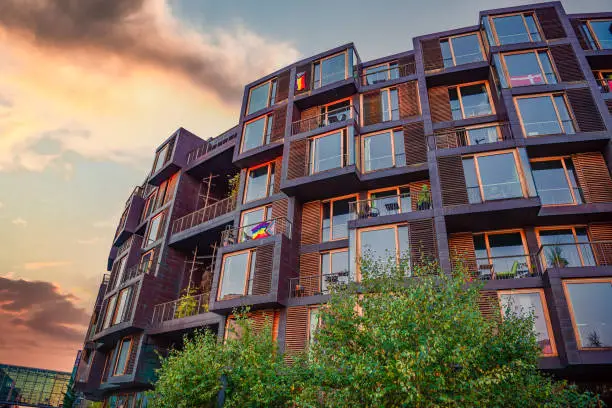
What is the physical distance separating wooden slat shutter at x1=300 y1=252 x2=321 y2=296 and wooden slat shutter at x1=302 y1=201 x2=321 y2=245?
34.8 inches

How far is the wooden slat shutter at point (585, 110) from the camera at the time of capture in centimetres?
1959

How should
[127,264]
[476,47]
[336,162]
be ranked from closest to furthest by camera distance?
1. [336,162]
2. [476,47]
3. [127,264]

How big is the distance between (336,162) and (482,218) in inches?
316

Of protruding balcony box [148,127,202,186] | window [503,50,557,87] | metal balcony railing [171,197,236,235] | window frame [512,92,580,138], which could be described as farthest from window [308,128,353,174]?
protruding balcony box [148,127,202,186]

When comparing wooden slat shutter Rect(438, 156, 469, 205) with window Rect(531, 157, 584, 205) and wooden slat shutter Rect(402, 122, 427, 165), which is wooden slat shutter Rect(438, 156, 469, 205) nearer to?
wooden slat shutter Rect(402, 122, 427, 165)

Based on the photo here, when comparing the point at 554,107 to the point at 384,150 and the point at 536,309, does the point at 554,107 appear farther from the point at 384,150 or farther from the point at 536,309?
the point at 536,309

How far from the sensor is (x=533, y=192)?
18109 mm

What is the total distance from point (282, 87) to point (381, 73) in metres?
6.67

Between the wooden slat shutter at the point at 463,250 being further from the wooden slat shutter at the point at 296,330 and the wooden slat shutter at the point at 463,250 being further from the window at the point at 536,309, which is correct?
the wooden slat shutter at the point at 296,330

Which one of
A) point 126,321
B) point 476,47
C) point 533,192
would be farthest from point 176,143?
point 533,192

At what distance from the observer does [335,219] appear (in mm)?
22938

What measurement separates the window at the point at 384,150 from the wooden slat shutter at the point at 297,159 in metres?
3.48

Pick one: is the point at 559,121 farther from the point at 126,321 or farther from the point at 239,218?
the point at 126,321

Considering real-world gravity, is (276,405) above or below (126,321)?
below
